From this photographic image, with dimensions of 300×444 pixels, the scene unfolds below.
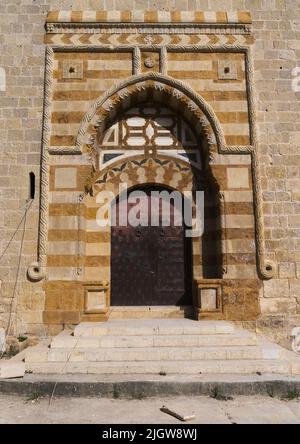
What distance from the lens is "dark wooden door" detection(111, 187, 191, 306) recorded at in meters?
7.73

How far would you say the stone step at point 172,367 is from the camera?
5082mm

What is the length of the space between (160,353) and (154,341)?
1.06ft

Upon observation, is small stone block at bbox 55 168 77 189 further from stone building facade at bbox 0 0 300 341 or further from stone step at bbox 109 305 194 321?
stone step at bbox 109 305 194 321

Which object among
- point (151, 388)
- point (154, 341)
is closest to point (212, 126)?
point (154, 341)

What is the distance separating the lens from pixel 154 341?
5.73 metres

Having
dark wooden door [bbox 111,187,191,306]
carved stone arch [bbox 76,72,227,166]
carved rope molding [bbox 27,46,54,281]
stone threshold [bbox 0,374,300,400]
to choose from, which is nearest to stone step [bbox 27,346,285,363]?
stone threshold [bbox 0,374,300,400]

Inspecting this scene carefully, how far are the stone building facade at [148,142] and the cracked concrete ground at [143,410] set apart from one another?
8.30 feet

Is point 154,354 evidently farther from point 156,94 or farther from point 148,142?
point 156,94

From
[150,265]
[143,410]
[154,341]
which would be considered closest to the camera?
[143,410]

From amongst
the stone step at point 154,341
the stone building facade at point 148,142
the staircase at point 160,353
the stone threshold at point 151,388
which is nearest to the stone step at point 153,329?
the staircase at point 160,353

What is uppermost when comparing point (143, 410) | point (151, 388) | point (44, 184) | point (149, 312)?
point (44, 184)

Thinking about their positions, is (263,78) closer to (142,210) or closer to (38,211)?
(142,210)

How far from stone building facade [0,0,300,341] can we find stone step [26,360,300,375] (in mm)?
1787

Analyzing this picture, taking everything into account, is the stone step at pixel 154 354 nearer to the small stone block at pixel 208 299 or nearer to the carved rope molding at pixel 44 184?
the small stone block at pixel 208 299
